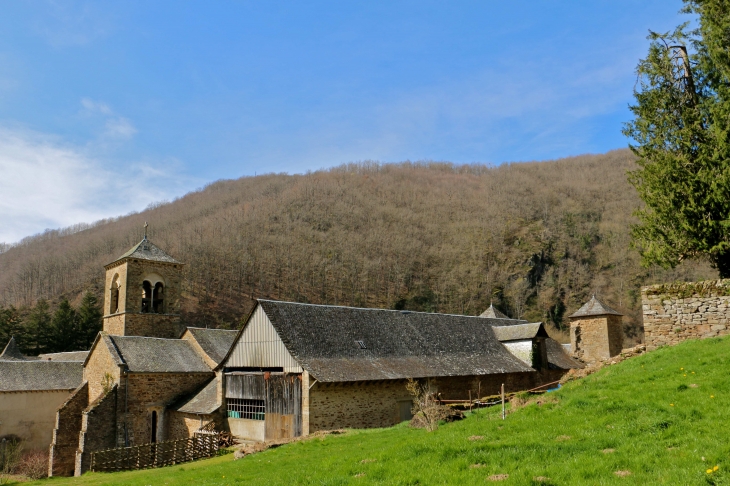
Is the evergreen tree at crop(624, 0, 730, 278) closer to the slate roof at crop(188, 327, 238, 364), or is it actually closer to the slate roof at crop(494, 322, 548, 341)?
the slate roof at crop(494, 322, 548, 341)

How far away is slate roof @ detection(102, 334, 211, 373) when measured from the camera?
2591 centimetres

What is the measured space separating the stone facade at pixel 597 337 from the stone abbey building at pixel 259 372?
7.82 meters

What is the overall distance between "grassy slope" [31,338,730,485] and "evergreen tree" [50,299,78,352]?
1896 inches

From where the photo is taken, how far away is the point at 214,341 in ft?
101

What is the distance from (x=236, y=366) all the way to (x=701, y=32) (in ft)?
71.0

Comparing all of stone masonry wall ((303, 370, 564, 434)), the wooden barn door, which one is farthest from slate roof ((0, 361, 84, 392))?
stone masonry wall ((303, 370, 564, 434))

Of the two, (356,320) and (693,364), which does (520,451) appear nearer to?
(693,364)

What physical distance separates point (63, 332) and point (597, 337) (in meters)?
49.5

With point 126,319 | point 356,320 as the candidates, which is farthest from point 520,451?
point 126,319

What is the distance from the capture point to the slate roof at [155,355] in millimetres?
25906

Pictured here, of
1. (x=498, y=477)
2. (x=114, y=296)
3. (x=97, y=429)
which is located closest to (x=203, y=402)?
(x=97, y=429)

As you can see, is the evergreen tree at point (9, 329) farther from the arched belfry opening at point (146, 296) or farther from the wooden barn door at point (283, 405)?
the wooden barn door at point (283, 405)

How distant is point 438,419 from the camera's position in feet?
47.8

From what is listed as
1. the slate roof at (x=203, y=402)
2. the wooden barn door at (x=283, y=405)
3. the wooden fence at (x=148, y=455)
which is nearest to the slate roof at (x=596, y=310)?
the wooden barn door at (x=283, y=405)
